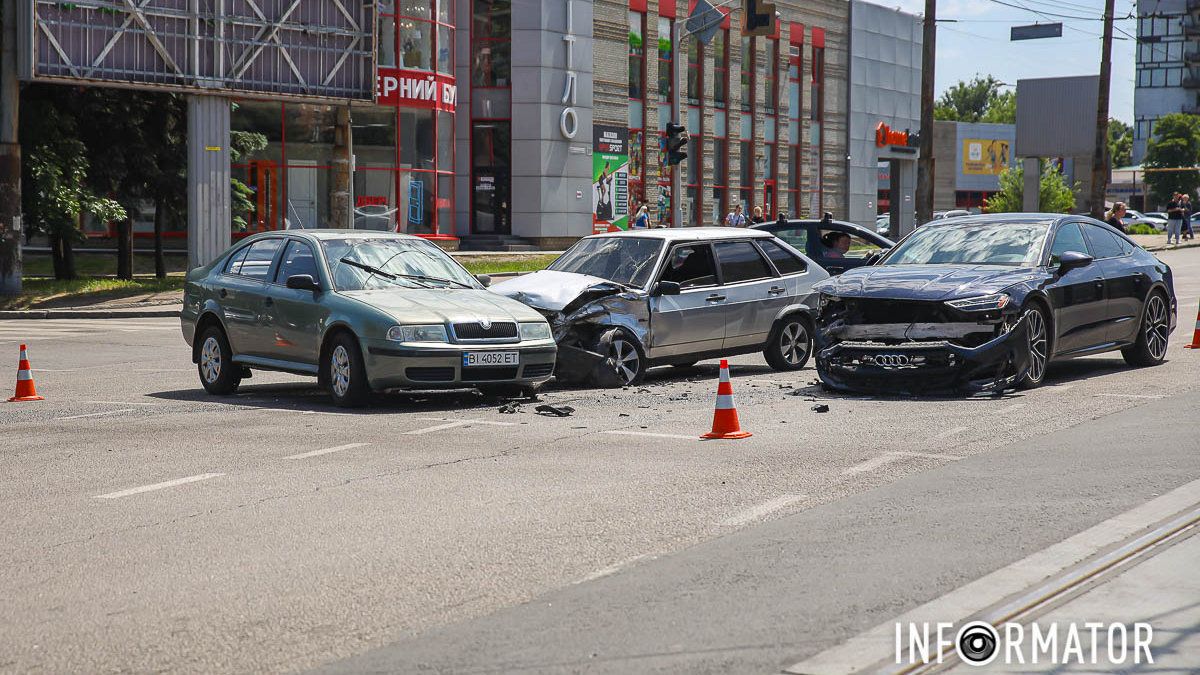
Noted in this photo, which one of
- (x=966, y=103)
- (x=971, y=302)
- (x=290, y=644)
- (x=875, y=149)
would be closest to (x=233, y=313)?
(x=971, y=302)

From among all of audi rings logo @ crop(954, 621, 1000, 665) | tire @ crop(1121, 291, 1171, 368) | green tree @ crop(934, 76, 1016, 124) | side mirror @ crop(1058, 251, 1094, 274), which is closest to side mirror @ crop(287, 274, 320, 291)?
side mirror @ crop(1058, 251, 1094, 274)

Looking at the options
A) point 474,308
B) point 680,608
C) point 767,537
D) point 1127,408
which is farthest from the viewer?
point 474,308

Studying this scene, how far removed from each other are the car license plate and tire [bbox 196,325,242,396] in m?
2.81

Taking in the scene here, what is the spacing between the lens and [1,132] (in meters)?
27.7

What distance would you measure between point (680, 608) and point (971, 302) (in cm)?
707

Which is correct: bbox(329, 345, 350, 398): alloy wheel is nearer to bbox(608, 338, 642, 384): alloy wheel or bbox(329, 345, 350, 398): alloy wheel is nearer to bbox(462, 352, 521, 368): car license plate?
bbox(462, 352, 521, 368): car license plate

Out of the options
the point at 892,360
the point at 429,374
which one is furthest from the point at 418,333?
the point at 892,360

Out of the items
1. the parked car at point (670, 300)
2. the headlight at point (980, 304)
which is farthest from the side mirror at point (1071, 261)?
the parked car at point (670, 300)

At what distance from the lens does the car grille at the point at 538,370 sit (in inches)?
483

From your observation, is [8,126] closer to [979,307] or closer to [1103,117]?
[979,307]

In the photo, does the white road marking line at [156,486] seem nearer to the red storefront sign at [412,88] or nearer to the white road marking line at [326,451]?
the white road marking line at [326,451]

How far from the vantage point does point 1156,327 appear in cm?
1471

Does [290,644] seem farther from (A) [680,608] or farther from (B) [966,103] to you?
(B) [966,103]

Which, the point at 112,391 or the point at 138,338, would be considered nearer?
the point at 112,391
